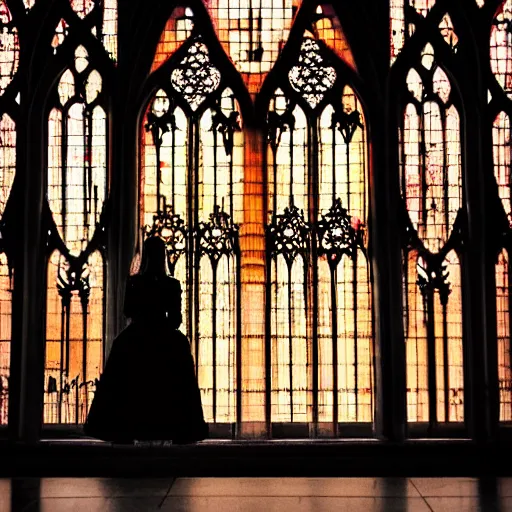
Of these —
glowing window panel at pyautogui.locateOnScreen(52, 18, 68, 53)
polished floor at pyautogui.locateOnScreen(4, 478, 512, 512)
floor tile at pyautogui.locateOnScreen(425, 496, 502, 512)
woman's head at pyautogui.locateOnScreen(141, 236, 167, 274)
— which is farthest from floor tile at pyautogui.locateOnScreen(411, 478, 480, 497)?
glowing window panel at pyautogui.locateOnScreen(52, 18, 68, 53)

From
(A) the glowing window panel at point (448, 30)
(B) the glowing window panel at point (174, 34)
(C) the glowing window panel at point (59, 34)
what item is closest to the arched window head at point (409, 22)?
(A) the glowing window panel at point (448, 30)

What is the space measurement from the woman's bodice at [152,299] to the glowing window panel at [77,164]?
1.57 meters

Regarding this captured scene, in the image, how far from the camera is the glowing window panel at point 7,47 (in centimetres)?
830

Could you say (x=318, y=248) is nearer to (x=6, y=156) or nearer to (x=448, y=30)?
(x=448, y=30)

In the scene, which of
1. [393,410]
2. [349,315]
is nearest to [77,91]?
[349,315]

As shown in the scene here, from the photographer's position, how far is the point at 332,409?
26.4 feet

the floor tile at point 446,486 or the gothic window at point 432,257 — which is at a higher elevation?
the gothic window at point 432,257

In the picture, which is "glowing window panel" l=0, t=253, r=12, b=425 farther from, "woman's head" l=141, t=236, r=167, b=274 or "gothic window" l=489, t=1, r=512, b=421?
"gothic window" l=489, t=1, r=512, b=421

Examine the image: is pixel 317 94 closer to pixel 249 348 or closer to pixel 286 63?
pixel 286 63

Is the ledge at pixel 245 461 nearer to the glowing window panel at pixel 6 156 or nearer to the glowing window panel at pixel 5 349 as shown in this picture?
the glowing window panel at pixel 5 349

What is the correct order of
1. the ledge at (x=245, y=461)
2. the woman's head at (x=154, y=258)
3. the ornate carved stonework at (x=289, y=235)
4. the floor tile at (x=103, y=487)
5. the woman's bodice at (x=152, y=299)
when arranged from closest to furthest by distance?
the floor tile at (x=103, y=487), the woman's bodice at (x=152, y=299), the woman's head at (x=154, y=258), the ledge at (x=245, y=461), the ornate carved stonework at (x=289, y=235)

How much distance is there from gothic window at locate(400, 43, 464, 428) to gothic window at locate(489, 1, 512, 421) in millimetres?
295

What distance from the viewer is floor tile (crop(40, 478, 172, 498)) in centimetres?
637

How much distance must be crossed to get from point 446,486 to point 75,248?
131 inches
